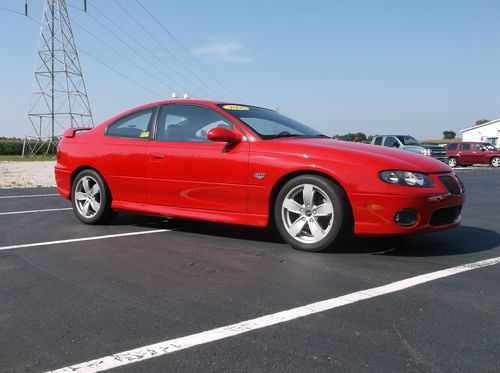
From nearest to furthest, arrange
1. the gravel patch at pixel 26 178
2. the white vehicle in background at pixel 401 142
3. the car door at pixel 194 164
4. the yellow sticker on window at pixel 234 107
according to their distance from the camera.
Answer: the car door at pixel 194 164, the yellow sticker on window at pixel 234 107, the gravel patch at pixel 26 178, the white vehicle in background at pixel 401 142

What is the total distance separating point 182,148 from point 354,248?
2.01 meters

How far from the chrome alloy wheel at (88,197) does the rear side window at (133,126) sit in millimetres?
633

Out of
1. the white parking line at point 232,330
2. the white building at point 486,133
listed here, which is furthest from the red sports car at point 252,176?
the white building at point 486,133

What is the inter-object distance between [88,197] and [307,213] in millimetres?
2924

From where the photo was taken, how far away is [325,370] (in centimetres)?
224

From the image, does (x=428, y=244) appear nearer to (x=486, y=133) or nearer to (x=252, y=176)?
(x=252, y=176)

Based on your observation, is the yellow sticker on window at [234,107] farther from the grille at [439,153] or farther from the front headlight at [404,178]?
the grille at [439,153]

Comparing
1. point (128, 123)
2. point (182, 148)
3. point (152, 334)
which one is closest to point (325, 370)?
point (152, 334)

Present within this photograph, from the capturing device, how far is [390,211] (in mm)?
4234

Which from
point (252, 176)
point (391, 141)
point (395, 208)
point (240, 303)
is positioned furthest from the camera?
point (391, 141)

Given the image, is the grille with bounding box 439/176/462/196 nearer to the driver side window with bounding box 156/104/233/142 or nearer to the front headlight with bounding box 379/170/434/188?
the front headlight with bounding box 379/170/434/188

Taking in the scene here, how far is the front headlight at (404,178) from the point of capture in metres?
4.29

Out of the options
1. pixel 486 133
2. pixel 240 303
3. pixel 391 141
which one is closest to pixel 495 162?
pixel 391 141

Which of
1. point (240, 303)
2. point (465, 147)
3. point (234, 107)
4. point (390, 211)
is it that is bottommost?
point (240, 303)
